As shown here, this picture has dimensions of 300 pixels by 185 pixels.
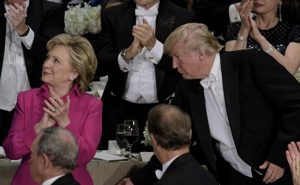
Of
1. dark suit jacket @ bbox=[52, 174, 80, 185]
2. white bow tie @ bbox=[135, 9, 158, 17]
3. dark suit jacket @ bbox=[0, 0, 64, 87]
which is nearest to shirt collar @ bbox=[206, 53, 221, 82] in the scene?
white bow tie @ bbox=[135, 9, 158, 17]

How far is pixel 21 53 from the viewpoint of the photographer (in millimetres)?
5031

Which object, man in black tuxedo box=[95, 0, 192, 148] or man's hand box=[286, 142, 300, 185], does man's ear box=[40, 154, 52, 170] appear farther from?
man in black tuxedo box=[95, 0, 192, 148]

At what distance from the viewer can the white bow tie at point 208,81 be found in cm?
407

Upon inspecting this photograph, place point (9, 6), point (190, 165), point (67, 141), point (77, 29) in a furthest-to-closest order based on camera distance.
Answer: point (77, 29)
point (9, 6)
point (190, 165)
point (67, 141)

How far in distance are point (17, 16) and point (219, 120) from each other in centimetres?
155

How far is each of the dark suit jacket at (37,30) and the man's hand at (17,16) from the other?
6.5 inches

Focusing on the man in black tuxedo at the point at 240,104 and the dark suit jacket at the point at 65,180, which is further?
the man in black tuxedo at the point at 240,104

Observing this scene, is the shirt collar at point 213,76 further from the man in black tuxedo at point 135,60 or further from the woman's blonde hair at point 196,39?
the man in black tuxedo at point 135,60

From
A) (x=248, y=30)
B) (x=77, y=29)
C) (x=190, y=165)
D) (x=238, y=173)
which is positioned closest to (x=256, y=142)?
(x=238, y=173)

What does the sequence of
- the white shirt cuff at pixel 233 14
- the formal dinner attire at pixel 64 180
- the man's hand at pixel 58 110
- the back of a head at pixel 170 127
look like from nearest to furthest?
1. the formal dinner attire at pixel 64 180
2. the back of a head at pixel 170 127
3. the man's hand at pixel 58 110
4. the white shirt cuff at pixel 233 14

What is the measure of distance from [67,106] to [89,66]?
372 mm

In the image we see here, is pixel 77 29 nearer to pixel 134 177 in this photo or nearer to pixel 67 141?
pixel 134 177

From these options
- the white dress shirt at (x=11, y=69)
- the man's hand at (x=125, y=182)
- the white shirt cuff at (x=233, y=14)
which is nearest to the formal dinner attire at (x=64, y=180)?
the man's hand at (x=125, y=182)

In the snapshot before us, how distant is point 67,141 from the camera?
10.9ft
